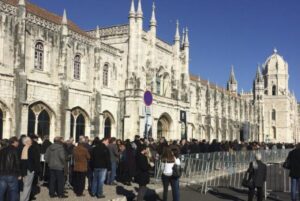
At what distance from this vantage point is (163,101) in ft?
115

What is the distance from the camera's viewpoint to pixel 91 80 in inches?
1091

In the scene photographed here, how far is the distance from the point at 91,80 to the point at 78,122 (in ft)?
10.9

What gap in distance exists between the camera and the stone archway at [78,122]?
25.9 m

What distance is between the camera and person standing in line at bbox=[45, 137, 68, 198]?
11.1 meters

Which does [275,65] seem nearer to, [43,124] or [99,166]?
[43,124]

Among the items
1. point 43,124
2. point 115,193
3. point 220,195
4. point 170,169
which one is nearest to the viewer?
point 170,169

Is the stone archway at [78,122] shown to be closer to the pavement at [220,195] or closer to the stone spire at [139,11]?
the stone spire at [139,11]

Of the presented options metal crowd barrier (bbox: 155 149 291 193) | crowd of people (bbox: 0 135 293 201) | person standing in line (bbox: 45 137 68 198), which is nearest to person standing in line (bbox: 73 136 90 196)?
crowd of people (bbox: 0 135 293 201)

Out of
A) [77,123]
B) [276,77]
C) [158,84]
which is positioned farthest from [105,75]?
[276,77]

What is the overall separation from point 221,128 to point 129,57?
26953mm

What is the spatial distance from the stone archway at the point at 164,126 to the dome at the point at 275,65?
154ft

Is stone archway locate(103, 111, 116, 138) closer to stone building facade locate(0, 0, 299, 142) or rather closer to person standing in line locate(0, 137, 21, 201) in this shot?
stone building facade locate(0, 0, 299, 142)

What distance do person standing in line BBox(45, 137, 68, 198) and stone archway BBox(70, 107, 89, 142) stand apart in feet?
47.9

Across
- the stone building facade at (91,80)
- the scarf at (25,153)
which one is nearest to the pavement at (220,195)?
the scarf at (25,153)
